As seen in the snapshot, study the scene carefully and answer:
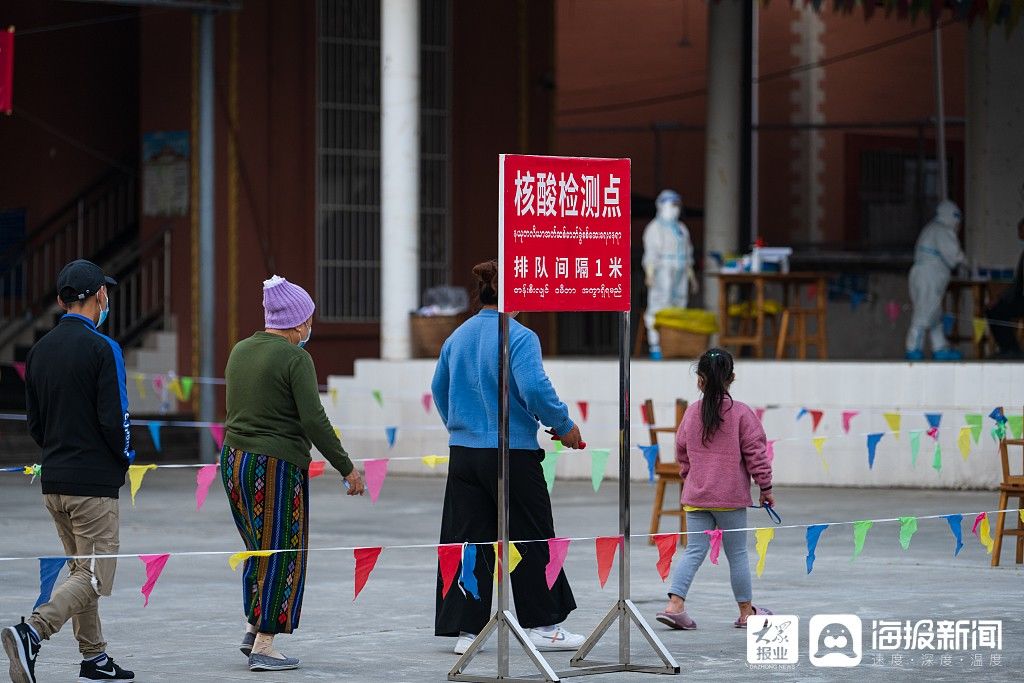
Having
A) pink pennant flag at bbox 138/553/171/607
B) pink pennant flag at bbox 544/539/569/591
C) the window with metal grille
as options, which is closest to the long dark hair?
pink pennant flag at bbox 544/539/569/591

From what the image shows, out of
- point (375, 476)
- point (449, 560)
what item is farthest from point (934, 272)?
point (449, 560)

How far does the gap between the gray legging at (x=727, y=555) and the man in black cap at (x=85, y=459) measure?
2.80 metres

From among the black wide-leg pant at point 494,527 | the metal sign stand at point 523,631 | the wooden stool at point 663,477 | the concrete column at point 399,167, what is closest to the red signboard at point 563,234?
the metal sign stand at point 523,631

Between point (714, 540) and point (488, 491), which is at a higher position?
point (488, 491)

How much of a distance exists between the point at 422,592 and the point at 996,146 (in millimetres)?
13477

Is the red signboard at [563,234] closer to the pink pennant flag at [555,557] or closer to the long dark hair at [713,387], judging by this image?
the pink pennant flag at [555,557]

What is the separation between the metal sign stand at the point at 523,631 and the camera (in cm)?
742

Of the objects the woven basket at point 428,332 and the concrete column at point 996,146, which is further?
the concrete column at point 996,146

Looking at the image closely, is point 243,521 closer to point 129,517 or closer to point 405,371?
point 129,517

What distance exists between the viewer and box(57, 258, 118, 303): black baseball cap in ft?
25.1

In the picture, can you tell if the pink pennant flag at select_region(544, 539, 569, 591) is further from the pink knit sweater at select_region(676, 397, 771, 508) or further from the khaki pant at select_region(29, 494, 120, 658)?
the khaki pant at select_region(29, 494, 120, 658)

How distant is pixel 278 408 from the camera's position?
25.9 ft

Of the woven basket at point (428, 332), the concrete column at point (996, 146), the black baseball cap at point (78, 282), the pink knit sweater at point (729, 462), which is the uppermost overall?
the concrete column at point (996, 146)

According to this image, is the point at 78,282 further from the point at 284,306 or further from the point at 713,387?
the point at 713,387
